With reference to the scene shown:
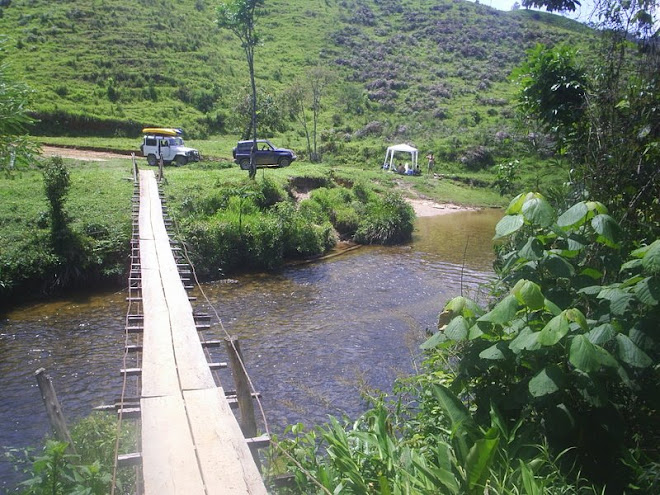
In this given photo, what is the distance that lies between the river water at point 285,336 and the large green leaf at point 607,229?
2.37 metres

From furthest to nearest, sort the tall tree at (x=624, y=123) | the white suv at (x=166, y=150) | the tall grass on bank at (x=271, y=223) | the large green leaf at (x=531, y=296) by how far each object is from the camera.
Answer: the white suv at (x=166, y=150)
the tall grass on bank at (x=271, y=223)
the tall tree at (x=624, y=123)
the large green leaf at (x=531, y=296)

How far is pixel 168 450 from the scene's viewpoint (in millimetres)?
3883

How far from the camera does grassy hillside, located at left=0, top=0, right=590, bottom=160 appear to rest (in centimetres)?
3756

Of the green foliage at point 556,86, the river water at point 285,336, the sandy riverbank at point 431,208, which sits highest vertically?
the green foliage at point 556,86

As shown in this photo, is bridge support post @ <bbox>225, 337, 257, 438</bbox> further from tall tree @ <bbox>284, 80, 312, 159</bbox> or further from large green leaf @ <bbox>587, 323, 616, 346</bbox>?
tall tree @ <bbox>284, 80, 312, 159</bbox>

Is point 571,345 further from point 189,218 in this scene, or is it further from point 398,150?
point 398,150

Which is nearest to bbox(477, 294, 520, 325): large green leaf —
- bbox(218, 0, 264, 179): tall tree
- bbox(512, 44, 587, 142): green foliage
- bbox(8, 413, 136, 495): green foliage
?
bbox(8, 413, 136, 495): green foliage

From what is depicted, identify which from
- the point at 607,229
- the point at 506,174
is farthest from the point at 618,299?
the point at 506,174

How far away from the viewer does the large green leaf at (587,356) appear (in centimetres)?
301

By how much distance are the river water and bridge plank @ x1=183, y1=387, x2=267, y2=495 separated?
1920 millimetres

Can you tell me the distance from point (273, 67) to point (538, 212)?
51597 millimetres

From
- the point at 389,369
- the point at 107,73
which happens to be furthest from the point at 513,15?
the point at 389,369

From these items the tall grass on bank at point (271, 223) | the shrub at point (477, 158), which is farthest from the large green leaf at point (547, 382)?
the shrub at point (477, 158)

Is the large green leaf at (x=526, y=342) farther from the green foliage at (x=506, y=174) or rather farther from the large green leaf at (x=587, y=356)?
the green foliage at (x=506, y=174)
